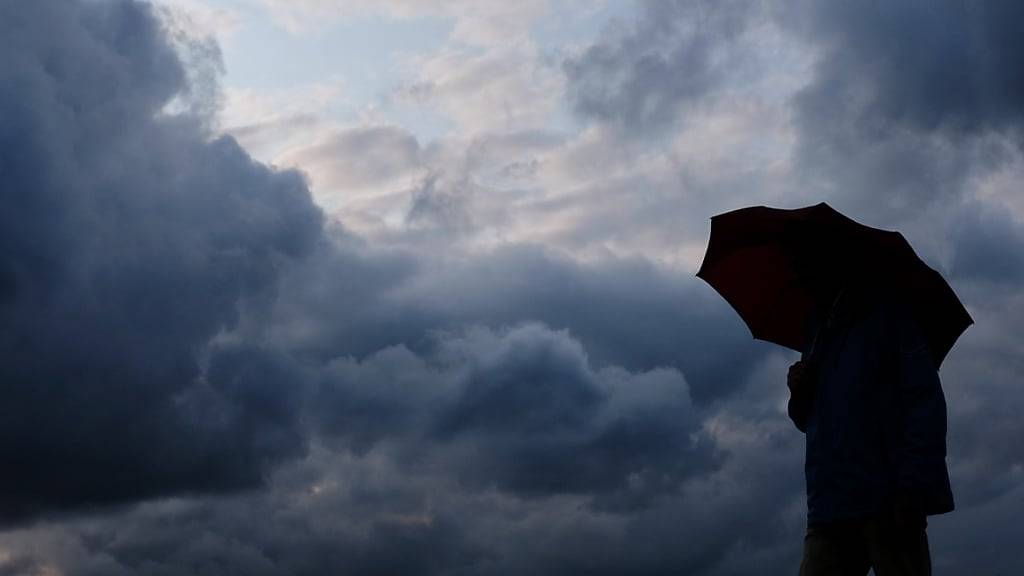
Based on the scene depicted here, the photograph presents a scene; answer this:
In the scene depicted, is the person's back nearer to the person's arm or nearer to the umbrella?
the person's arm

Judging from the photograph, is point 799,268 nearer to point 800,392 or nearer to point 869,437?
point 800,392

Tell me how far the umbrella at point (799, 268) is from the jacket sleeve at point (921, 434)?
560mm

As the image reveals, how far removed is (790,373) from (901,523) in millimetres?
1345

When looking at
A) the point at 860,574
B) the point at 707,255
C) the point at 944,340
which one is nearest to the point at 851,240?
the point at 944,340

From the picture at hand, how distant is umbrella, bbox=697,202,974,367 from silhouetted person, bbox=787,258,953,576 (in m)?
0.17

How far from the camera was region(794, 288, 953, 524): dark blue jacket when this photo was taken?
22.3ft

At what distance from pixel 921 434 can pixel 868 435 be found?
40 cm

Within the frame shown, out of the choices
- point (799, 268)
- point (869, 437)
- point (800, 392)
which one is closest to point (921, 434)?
point (869, 437)

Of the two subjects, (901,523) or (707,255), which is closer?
(901,523)

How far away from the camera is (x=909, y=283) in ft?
24.8

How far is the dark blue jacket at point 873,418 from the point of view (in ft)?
22.3

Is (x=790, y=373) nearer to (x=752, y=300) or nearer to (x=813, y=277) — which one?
(x=813, y=277)

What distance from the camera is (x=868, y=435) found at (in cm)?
716

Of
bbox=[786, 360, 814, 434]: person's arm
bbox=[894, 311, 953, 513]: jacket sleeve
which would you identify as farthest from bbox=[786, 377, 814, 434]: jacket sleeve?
bbox=[894, 311, 953, 513]: jacket sleeve
